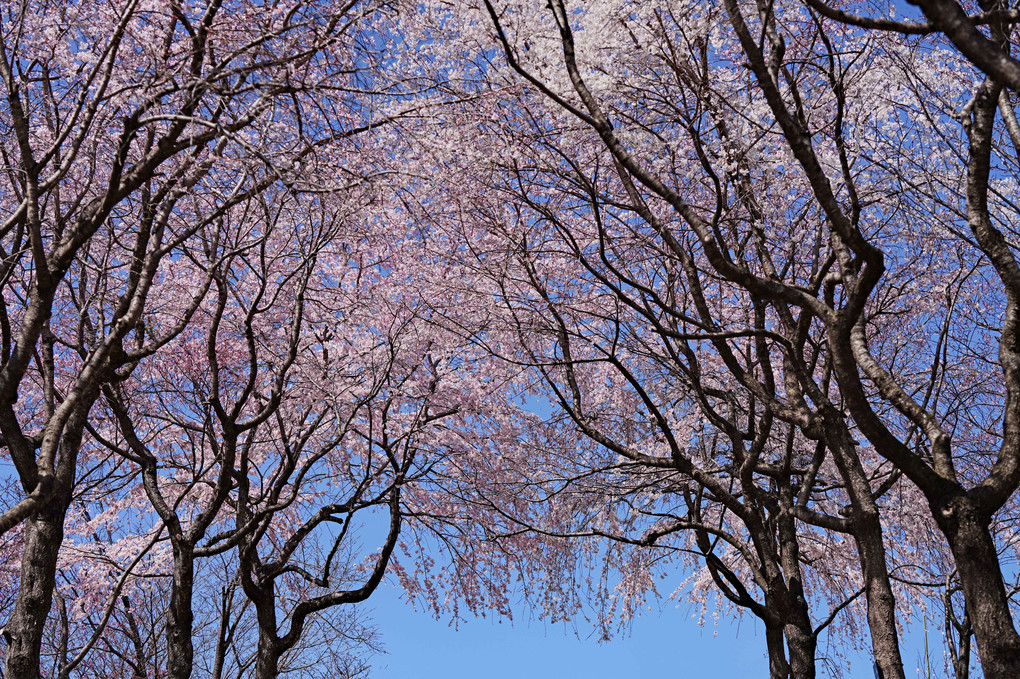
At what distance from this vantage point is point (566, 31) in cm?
629

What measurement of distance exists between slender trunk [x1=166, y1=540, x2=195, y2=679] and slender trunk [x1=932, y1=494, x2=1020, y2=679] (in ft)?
22.6

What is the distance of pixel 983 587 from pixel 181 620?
711 centimetres

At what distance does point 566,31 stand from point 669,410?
6802 mm

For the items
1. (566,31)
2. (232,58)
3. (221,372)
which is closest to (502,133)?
(566,31)

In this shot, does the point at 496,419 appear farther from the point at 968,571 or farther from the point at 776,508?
the point at 968,571

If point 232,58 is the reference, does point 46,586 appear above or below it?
below

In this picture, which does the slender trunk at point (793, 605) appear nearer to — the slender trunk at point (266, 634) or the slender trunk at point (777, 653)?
the slender trunk at point (777, 653)

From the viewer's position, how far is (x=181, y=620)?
860 centimetres

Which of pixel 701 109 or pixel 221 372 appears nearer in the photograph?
pixel 701 109

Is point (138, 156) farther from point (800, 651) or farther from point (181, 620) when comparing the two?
point (800, 651)

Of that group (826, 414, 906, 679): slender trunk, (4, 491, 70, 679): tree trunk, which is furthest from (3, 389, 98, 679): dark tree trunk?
(826, 414, 906, 679): slender trunk

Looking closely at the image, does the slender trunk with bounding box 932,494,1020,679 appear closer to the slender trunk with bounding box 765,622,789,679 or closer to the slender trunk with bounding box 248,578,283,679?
the slender trunk with bounding box 765,622,789,679

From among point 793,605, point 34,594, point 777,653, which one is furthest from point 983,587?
point 34,594

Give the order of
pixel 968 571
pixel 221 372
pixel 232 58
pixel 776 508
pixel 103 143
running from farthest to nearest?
pixel 221 372, pixel 776 508, pixel 103 143, pixel 232 58, pixel 968 571
